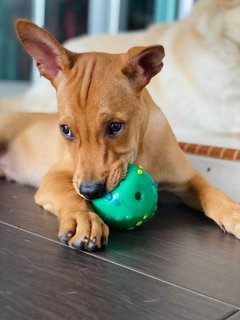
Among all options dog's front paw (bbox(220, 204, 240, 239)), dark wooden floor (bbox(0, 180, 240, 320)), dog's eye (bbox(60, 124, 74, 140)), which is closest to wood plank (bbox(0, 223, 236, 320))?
dark wooden floor (bbox(0, 180, 240, 320))

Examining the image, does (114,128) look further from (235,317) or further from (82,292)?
(235,317)

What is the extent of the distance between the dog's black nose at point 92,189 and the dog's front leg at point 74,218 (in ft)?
0.15

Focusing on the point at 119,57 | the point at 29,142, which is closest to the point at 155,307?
the point at 119,57

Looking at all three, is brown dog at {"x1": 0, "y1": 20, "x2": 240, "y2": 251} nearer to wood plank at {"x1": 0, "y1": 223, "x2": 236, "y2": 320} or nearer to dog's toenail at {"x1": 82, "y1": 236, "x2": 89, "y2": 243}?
dog's toenail at {"x1": 82, "y1": 236, "x2": 89, "y2": 243}

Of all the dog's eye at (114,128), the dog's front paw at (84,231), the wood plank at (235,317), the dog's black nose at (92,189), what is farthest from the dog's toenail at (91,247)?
the wood plank at (235,317)

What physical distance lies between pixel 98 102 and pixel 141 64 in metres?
A: 0.18

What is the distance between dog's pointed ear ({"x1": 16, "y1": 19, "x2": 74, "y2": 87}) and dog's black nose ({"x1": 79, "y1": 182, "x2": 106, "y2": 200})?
0.36m

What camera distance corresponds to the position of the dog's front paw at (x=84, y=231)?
1.33 m

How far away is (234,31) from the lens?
260 cm

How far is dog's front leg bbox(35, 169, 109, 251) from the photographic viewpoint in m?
1.33

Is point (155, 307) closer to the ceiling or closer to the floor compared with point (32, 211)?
closer to the ceiling

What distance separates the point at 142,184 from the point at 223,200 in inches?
11.4

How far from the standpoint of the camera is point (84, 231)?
4.35 feet

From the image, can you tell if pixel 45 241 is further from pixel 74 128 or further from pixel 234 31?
pixel 234 31
